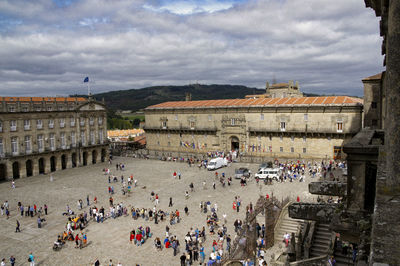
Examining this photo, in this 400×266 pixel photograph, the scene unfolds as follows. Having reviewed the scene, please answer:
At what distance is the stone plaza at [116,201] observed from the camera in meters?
19.0

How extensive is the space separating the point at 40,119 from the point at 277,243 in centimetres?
3518

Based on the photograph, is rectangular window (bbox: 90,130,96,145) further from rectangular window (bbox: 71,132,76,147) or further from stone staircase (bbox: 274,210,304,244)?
stone staircase (bbox: 274,210,304,244)

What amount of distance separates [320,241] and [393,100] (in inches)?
614

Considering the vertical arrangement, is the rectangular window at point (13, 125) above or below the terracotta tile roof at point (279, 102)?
below

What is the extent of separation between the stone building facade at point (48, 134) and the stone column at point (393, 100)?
4201 centimetres

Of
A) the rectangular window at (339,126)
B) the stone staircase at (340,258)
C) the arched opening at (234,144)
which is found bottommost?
the stone staircase at (340,258)

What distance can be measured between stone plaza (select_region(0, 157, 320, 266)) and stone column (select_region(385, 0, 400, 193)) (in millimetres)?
15548

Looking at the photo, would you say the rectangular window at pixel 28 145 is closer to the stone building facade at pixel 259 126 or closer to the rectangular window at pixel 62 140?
the rectangular window at pixel 62 140

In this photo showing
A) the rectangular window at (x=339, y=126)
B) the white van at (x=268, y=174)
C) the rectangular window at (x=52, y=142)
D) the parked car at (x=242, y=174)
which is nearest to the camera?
the white van at (x=268, y=174)

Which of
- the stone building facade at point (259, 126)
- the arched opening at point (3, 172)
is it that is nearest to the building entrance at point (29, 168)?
the arched opening at point (3, 172)

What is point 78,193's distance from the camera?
104ft

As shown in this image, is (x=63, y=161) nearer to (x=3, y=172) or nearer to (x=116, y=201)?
(x=3, y=172)

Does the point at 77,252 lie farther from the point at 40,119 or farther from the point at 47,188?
the point at 40,119

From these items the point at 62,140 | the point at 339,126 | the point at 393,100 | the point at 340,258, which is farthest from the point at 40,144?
the point at 393,100
